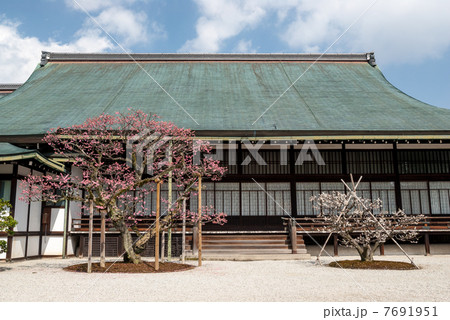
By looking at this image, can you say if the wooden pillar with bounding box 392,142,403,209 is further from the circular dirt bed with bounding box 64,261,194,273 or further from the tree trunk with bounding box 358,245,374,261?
the circular dirt bed with bounding box 64,261,194,273

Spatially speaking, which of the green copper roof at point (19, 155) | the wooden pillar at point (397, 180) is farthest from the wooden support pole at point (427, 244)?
the green copper roof at point (19, 155)

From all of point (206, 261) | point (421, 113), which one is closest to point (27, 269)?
point (206, 261)

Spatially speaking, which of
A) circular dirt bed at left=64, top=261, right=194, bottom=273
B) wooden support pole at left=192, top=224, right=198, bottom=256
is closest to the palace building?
wooden support pole at left=192, top=224, right=198, bottom=256

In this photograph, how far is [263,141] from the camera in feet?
53.9

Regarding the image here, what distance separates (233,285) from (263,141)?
356 inches

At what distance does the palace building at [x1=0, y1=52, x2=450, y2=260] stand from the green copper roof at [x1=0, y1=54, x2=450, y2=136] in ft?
0.26

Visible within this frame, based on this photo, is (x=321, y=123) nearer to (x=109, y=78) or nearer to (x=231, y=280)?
(x=231, y=280)

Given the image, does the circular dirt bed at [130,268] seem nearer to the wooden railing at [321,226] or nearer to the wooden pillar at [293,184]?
the wooden railing at [321,226]

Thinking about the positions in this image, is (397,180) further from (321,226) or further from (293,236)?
(293,236)

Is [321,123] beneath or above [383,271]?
above

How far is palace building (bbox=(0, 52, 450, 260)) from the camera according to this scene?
15477 millimetres

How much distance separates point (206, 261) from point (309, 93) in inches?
404

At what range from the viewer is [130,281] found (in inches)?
335

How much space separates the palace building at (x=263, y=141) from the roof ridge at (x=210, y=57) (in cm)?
260
